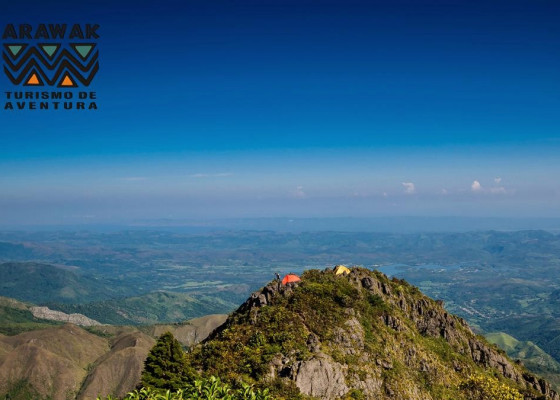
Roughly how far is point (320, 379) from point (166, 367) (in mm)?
13935

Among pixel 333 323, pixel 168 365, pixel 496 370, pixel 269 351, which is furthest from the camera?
pixel 496 370

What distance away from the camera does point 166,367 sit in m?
39.5

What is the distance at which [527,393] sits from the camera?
59.2 metres

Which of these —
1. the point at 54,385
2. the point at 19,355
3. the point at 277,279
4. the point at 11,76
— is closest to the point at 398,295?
the point at 277,279

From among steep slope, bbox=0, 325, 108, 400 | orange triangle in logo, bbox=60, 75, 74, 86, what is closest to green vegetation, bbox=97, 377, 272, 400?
orange triangle in logo, bbox=60, 75, 74, 86

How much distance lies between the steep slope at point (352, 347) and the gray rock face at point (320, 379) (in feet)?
0.28

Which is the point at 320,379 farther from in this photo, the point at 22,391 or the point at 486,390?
the point at 22,391

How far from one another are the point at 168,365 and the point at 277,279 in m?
21.2

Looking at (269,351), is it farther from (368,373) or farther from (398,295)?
(398,295)

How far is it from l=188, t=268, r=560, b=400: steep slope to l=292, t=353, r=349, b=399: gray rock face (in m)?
0.09

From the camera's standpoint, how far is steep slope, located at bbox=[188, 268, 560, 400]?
139 feet

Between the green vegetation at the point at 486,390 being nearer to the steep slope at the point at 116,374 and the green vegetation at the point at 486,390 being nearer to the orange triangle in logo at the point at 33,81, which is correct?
the orange triangle in logo at the point at 33,81

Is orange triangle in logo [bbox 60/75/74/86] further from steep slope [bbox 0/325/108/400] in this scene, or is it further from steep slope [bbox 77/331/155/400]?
steep slope [bbox 0/325/108/400]

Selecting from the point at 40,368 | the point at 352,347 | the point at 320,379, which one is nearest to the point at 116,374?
the point at 40,368
